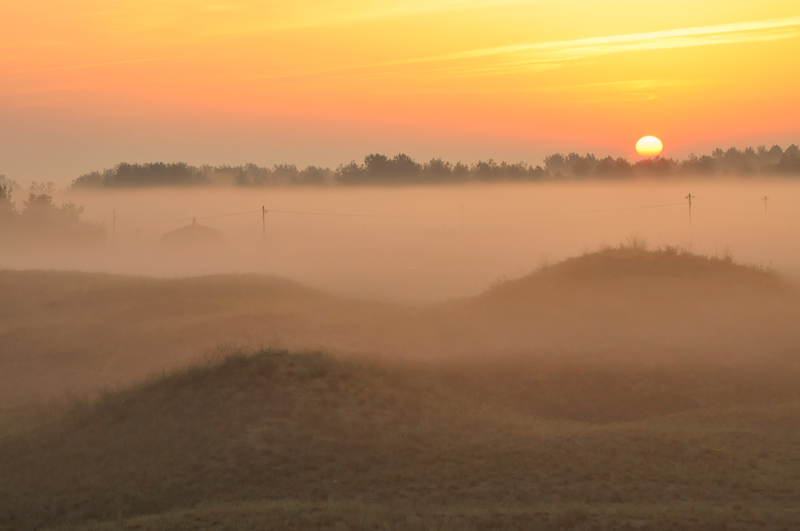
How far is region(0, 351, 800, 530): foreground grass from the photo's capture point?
403 inches

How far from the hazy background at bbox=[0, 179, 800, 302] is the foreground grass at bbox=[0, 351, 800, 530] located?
2757 centimetres

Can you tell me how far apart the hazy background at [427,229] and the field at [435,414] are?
1806cm

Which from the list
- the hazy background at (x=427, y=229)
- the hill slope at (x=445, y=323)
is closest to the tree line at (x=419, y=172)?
the hazy background at (x=427, y=229)

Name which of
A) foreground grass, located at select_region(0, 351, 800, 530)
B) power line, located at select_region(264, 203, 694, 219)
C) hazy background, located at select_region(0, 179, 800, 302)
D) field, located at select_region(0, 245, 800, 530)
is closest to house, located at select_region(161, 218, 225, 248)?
hazy background, located at select_region(0, 179, 800, 302)

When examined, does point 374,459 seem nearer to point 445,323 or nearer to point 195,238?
point 445,323

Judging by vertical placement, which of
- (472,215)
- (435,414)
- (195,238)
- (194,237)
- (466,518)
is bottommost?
(435,414)

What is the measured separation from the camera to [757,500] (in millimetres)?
10641

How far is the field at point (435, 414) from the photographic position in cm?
1084

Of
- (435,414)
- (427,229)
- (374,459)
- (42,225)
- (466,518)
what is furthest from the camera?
(427,229)

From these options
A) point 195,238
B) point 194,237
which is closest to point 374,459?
point 195,238

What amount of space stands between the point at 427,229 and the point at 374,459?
88225 millimetres

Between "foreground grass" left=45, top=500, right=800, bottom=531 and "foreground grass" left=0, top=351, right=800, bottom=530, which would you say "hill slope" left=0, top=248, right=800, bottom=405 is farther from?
"foreground grass" left=45, top=500, right=800, bottom=531

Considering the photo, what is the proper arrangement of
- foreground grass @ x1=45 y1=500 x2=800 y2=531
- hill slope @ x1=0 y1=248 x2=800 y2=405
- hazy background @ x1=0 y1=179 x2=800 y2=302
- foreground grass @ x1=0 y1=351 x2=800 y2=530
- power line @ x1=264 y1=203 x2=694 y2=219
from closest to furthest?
foreground grass @ x1=45 y1=500 x2=800 y2=531, foreground grass @ x1=0 y1=351 x2=800 y2=530, hill slope @ x1=0 y1=248 x2=800 y2=405, hazy background @ x1=0 y1=179 x2=800 y2=302, power line @ x1=264 y1=203 x2=694 y2=219

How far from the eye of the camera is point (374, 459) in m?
13.1
